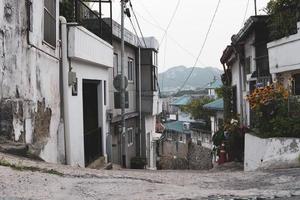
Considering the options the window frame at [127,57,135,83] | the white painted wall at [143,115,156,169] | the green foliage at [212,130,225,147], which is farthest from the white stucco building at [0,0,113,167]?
the white painted wall at [143,115,156,169]

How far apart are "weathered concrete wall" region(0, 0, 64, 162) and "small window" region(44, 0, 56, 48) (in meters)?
0.21

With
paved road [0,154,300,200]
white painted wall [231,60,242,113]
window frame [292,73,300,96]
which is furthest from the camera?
white painted wall [231,60,242,113]

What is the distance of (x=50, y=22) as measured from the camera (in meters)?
10.8

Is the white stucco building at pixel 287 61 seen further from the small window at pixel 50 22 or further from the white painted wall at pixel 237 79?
the white painted wall at pixel 237 79

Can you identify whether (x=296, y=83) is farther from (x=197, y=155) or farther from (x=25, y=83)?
(x=197, y=155)

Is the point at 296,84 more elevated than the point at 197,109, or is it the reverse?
the point at 296,84

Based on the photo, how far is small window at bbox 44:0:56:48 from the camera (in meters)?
10.4

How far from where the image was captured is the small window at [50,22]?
1041 cm

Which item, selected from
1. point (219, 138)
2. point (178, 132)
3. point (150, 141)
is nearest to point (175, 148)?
point (178, 132)

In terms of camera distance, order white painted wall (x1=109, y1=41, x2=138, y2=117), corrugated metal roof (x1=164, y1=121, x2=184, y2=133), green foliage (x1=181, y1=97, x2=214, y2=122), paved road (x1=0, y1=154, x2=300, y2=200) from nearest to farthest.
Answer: paved road (x1=0, y1=154, x2=300, y2=200) → white painted wall (x1=109, y1=41, x2=138, y2=117) → green foliage (x1=181, y1=97, x2=214, y2=122) → corrugated metal roof (x1=164, y1=121, x2=184, y2=133)

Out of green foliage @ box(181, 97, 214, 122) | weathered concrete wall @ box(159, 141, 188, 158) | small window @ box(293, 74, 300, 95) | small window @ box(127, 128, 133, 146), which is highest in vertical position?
small window @ box(293, 74, 300, 95)

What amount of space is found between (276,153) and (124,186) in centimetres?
502

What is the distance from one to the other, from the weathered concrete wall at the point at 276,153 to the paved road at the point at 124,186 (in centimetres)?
188

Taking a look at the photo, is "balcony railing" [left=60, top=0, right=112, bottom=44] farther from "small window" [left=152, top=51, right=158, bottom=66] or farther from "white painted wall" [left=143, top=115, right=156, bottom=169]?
"white painted wall" [left=143, top=115, right=156, bottom=169]
